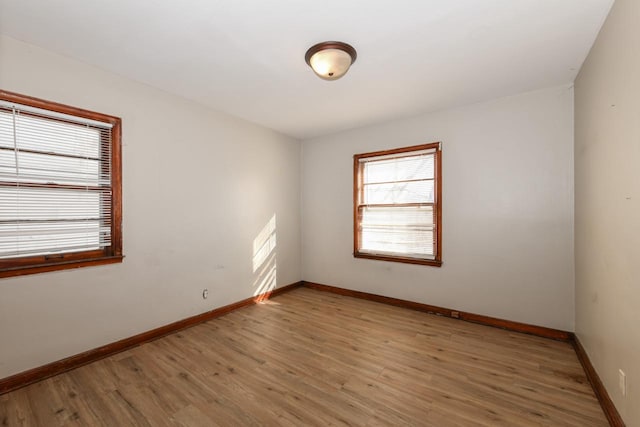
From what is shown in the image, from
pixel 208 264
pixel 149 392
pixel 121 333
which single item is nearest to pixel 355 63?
pixel 208 264

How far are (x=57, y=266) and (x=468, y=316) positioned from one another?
13.7 feet

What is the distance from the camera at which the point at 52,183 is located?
89.1 inches

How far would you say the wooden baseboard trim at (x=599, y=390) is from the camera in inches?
65.3

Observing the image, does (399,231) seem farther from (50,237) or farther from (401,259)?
(50,237)

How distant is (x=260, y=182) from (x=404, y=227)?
220 centimetres

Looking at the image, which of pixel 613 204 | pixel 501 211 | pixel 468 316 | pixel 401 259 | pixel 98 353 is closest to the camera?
pixel 613 204

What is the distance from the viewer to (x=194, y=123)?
10.6 ft

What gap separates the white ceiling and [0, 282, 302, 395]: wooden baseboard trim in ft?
8.40

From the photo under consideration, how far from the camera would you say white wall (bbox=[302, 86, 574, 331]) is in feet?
9.19

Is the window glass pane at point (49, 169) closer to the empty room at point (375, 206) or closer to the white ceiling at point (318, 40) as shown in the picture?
the empty room at point (375, 206)

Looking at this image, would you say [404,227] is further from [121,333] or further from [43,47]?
[43,47]

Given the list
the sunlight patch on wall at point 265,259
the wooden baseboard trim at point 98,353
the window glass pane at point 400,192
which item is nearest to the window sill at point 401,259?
the window glass pane at point 400,192

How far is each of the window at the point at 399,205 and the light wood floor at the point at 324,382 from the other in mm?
1079

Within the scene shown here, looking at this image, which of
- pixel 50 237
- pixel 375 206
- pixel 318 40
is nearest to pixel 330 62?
pixel 318 40
